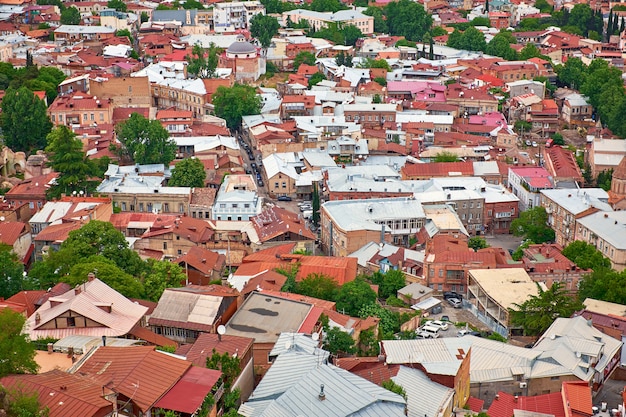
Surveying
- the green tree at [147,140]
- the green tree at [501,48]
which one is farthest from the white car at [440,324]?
the green tree at [501,48]

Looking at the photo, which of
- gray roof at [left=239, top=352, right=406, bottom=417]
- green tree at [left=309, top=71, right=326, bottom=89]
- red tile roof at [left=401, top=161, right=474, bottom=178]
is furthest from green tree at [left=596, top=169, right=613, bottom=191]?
gray roof at [left=239, top=352, right=406, bottom=417]

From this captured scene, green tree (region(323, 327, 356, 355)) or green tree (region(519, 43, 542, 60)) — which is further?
green tree (region(519, 43, 542, 60))

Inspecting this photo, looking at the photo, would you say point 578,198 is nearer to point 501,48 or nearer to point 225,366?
point 225,366

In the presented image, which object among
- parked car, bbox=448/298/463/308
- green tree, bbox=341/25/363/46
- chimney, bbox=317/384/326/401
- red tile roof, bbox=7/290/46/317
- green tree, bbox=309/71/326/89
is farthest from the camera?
green tree, bbox=341/25/363/46

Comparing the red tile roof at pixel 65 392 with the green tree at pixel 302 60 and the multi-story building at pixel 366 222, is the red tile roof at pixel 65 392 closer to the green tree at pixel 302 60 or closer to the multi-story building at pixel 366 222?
the multi-story building at pixel 366 222

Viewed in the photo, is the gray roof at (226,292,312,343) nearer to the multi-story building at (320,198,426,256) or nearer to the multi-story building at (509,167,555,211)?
the multi-story building at (320,198,426,256)

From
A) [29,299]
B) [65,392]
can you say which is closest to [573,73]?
[29,299]

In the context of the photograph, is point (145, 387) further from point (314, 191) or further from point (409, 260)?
point (314, 191)
